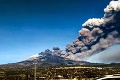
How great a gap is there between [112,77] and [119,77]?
635 millimetres

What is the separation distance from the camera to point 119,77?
1000 inches

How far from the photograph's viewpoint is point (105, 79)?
2602 centimetres

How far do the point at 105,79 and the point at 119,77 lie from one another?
1.36 meters

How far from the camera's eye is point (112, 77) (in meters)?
25.6

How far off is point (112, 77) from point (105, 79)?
0.76m
